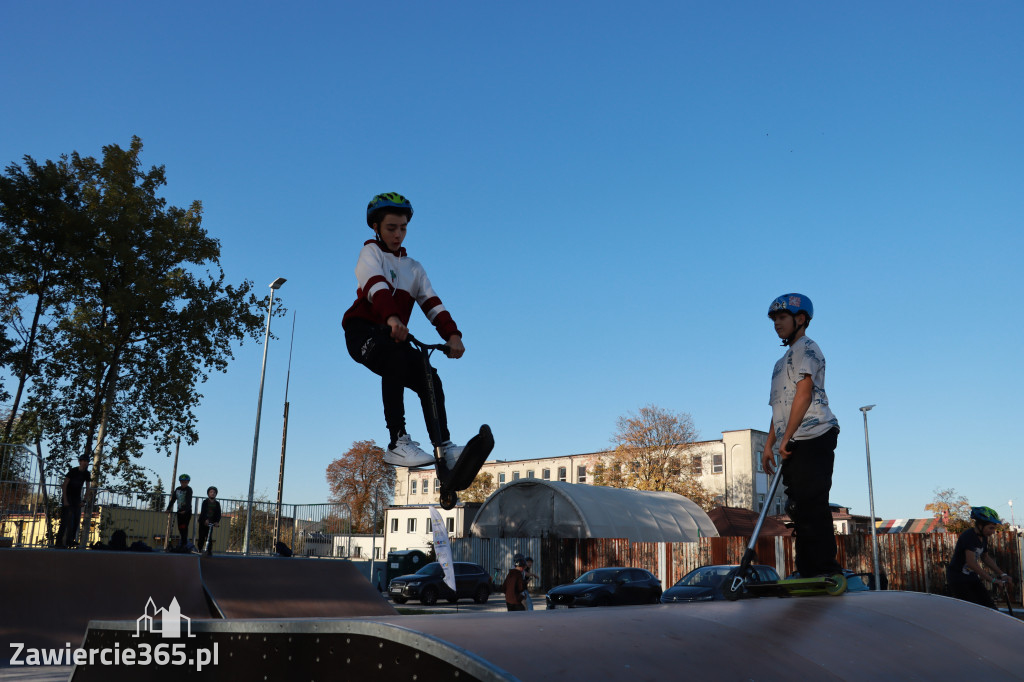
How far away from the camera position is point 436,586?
2364cm

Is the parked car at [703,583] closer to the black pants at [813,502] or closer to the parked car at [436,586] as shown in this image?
the parked car at [436,586]

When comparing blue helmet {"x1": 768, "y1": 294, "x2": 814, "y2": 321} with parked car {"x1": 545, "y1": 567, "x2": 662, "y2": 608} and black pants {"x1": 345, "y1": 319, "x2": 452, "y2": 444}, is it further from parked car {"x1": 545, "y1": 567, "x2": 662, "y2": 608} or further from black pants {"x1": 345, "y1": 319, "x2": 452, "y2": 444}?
parked car {"x1": 545, "y1": 567, "x2": 662, "y2": 608}

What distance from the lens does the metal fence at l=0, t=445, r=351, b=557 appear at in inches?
591

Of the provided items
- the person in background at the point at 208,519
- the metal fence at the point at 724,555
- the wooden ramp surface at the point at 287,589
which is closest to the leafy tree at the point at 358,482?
the metal fence at the point at 724,555

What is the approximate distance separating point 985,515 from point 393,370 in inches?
252

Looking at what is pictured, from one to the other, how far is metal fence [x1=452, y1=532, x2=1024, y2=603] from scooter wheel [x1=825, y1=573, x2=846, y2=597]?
17228 mm

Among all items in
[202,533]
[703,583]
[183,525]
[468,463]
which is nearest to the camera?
[468,463]

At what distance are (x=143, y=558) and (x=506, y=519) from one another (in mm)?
32505

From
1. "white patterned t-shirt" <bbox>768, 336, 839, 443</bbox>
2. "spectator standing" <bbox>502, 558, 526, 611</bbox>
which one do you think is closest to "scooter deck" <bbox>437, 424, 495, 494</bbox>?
"white patterned t-shirt" <bbox>768, 336, 839, 443</bbox>

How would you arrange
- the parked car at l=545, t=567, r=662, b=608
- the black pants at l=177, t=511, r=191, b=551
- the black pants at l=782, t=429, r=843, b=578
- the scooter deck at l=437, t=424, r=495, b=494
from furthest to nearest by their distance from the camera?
the parked car at l=545, t=567, r=662, b=608 → the black pants at l=177, t=511, r=191, b=551 → the black pants at l=782, t=429, r=843, b=578 → the scooter deck at l=437, t=424, r=495, b=494

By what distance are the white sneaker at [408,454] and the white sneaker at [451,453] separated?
11cm

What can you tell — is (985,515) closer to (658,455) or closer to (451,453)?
(451,453)

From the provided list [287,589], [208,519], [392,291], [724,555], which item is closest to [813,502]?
[392,291]

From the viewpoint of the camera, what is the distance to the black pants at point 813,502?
4621mm
